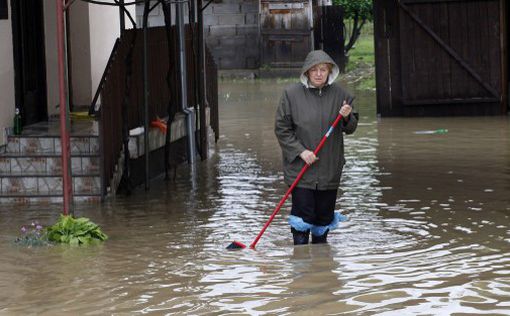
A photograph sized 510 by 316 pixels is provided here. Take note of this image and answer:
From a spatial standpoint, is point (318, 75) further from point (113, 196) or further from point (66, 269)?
point (113, 196)

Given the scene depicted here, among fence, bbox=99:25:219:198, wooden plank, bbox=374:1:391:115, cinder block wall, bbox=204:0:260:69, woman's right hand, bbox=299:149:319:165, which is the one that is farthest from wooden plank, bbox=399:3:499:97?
cinder block wall, bbox=204:0:260:69

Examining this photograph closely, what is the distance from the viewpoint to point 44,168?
498 inches

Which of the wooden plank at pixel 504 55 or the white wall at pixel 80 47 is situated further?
the wooden plank at pixel 504 55

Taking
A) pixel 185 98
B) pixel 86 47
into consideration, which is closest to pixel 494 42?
pixel 185 98

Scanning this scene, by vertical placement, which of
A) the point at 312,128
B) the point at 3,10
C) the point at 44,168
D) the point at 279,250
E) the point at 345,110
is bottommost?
the point at 279,250

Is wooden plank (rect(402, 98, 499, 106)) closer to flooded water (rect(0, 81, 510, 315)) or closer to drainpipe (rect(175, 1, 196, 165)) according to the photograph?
flooded water (rect(0, 81, 510, 315))

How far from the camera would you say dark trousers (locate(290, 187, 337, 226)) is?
908 cm

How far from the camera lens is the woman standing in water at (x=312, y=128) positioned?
8953mm

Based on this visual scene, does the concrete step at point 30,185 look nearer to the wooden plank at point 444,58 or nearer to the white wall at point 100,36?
the white wall at point 100,36

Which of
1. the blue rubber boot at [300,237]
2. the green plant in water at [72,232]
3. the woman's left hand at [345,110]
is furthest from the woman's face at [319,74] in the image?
the green plant in water at [72,232]

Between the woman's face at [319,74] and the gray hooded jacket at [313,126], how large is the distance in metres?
0.06

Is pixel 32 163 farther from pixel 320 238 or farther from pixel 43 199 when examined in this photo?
pixel 320 238

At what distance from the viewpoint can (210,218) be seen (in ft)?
36.5

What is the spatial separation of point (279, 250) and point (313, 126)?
1031 millimetres
